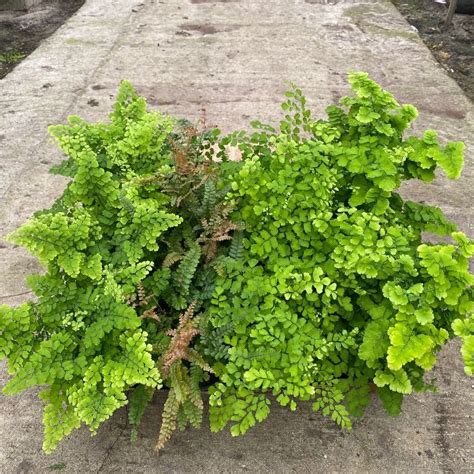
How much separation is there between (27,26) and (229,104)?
397 centimetres

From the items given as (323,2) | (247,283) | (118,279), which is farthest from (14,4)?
(247,283)

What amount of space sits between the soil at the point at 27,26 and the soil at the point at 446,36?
16.7 feet

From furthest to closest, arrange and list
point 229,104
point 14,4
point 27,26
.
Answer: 1. point 14,4
2. point 27,26
3. point 229,104

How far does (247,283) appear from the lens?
7.70 feet

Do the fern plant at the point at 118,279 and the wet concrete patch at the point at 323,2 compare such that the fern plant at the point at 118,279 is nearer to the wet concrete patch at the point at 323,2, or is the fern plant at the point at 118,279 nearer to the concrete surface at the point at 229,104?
the concrete surface at the point at 229,104

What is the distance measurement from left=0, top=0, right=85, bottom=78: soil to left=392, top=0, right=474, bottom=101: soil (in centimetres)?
509


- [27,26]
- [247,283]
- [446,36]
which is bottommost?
[27,26]

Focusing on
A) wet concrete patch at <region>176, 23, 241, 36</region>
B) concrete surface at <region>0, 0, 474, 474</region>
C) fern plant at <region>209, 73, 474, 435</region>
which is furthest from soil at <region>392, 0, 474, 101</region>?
fern plant at <region>209, 73, 474, 435</region>

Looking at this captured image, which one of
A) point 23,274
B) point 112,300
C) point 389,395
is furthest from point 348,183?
point 23,274

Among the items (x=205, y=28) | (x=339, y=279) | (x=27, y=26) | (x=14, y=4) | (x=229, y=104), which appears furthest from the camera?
(x=14, y=4)

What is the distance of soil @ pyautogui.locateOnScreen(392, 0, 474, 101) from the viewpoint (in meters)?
6.17

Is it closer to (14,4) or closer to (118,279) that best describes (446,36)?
(14,4)

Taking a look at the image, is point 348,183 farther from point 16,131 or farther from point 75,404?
point 16,131

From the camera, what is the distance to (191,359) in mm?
2254
